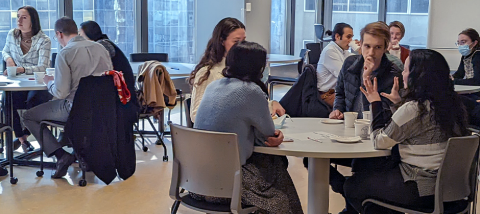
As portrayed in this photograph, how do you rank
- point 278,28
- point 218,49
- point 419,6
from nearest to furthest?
point 218,49 → point 278,28 → point 419,6

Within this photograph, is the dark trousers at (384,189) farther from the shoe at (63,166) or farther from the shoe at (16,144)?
the shoe at (16,144)

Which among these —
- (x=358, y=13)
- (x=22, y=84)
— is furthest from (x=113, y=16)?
(x=358, y=13)

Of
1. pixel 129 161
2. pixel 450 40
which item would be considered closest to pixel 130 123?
pixel 129 161

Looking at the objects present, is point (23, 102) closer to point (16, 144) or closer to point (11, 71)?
point (16, 144)

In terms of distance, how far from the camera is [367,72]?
3.28m

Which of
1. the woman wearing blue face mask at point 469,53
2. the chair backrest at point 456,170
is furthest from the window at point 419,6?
the chair backrest at point 456,170

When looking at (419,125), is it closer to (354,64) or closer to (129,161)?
(354,64)

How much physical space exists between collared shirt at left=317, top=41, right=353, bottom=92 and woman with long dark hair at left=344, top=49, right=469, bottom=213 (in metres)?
2.13

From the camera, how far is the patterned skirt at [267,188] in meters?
2.45

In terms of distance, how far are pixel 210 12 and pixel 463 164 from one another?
5.86 metres

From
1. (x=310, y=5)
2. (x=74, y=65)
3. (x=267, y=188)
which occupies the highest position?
(x=310, y=5)

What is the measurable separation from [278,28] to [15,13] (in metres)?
4.63

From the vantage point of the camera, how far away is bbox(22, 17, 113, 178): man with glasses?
3939mm

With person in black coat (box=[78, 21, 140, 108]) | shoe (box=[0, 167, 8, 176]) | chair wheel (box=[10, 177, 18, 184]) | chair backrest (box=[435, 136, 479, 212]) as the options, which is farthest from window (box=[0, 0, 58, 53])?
chair backrest (box=[435, 136, 479, 212])
